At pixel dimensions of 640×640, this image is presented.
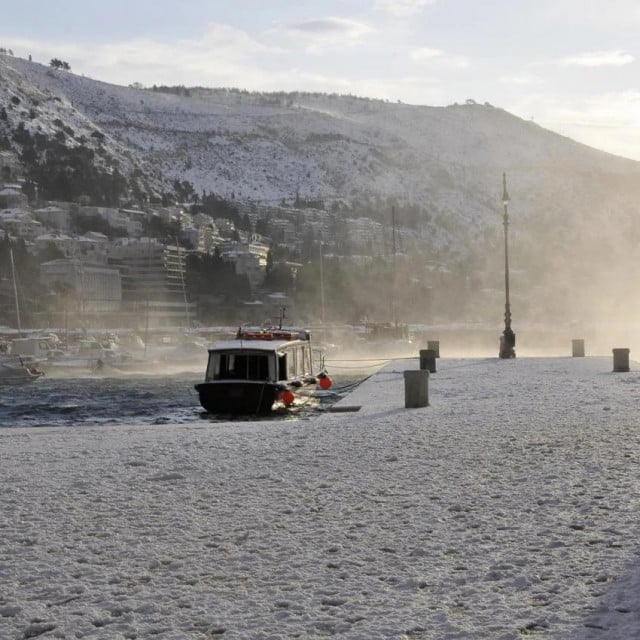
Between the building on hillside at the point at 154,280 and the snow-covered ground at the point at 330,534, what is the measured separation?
407 ft

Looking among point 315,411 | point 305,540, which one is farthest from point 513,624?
point 315,411

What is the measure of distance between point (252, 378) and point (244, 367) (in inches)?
16.6

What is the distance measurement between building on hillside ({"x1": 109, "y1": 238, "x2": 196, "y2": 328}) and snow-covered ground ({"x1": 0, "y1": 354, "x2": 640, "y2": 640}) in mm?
Answer: 124033

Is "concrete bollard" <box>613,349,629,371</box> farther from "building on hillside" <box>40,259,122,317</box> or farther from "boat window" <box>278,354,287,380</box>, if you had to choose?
"building on hillside" <box>40,259,122,317</box>

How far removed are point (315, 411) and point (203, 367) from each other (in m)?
30.7

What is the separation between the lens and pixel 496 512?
8422 millimetres

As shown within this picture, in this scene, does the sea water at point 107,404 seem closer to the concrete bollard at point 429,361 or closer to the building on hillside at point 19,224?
the concrete bollard at point 429,361

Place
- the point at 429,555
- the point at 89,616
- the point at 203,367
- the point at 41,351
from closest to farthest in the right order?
the point at 89,616 < the point at 429,555 < the point at 203,367 < the point at 41,351

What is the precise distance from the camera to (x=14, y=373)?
44656 mm

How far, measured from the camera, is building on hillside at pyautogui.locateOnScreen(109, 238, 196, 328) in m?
141

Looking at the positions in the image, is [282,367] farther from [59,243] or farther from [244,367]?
[59,243]

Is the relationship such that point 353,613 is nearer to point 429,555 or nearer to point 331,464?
point 429,555

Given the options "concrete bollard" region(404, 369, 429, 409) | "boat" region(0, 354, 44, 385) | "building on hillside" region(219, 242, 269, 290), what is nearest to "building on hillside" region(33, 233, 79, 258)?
"building on hillside" region(219, 242, 269, 290)

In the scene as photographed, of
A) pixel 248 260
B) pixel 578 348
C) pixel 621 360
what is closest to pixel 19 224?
pixel 248 260
